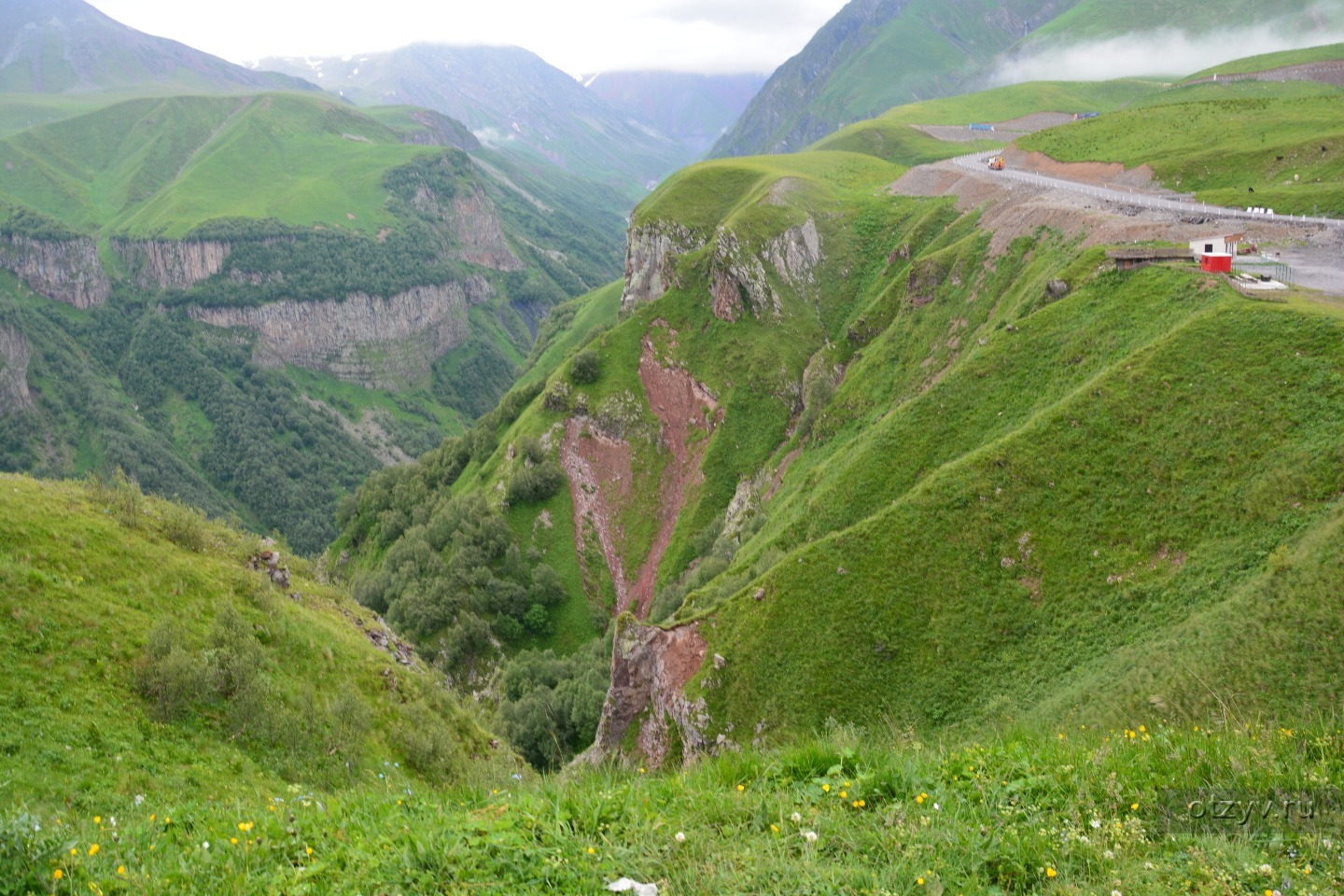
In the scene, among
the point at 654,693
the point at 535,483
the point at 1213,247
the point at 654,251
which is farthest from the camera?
the point at 654,251

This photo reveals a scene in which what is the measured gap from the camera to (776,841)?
859cm

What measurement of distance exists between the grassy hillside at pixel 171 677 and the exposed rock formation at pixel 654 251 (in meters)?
82.0

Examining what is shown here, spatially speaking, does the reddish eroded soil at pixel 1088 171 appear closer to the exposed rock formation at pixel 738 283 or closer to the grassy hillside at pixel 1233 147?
the grassy hillside at pixel 1233 147

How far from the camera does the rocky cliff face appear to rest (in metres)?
189

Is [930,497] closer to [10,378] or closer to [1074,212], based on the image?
[1074,212]

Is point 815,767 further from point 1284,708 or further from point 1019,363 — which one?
point 1019,363

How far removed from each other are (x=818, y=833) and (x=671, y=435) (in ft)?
287

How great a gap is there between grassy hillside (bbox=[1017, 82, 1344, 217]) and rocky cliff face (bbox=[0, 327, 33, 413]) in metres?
238

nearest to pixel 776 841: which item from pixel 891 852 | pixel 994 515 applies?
pixel 891 852

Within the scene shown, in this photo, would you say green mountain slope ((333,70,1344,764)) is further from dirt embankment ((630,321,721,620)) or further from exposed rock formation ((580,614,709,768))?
dirt embankment ((630,321,721,620))

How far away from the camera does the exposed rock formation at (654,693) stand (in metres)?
44.2

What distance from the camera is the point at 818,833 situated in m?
8.76

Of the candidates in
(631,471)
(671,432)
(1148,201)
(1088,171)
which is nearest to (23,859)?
(1148,201)

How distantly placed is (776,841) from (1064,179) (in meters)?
106
